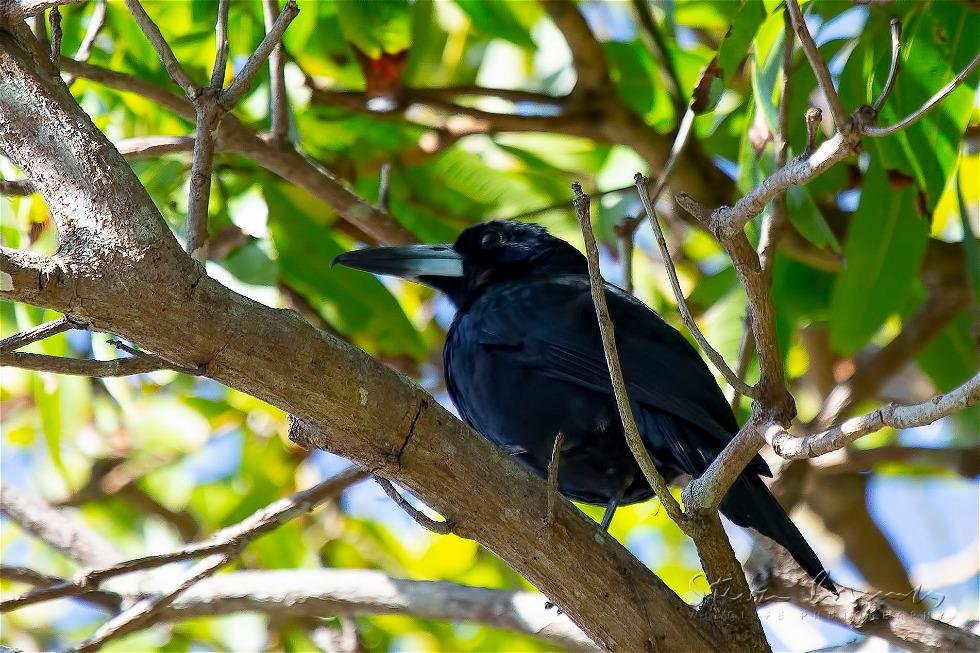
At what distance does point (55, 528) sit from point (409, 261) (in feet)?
4.78

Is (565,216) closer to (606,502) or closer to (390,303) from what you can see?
(390,303)

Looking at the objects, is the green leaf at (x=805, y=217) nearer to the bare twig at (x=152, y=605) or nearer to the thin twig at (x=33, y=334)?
the bare twig at (x=152, y=605)

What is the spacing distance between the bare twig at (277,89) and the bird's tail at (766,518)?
1648mm

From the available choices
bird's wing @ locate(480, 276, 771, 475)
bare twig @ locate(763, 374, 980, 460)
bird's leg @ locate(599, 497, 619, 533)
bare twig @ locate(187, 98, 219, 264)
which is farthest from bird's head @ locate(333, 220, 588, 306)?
bare twig @ locate(763, 374, 980, 460)

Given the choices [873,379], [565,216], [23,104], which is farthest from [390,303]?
[23,104]

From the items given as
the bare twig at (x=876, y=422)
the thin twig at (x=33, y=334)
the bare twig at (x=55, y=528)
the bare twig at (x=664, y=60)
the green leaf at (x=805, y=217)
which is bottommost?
the bare twig at (x=876, y=422)

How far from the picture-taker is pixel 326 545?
4672 mm

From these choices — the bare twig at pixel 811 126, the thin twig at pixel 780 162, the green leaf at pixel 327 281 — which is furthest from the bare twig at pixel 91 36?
the bare twig at pixel 811 126

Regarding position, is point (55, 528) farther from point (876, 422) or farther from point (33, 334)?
point (876, 422)

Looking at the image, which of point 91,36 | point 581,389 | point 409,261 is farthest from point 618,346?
point 91,36

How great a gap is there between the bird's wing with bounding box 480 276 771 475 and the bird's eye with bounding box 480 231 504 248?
41 cm

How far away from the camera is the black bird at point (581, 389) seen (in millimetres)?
2900

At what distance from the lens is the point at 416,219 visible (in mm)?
4309

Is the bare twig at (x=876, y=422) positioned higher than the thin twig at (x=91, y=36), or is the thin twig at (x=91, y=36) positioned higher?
the thin twig at (x=91, y=36)
